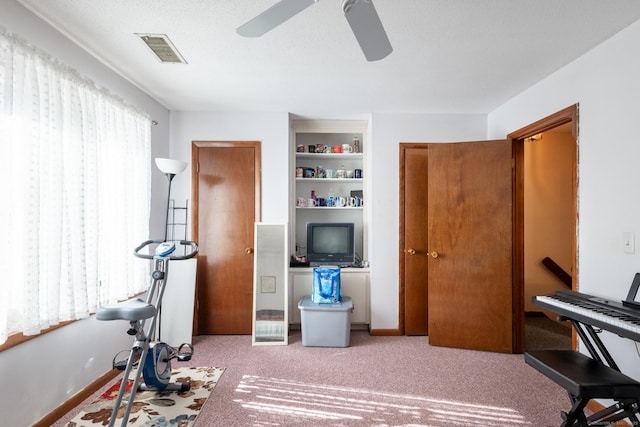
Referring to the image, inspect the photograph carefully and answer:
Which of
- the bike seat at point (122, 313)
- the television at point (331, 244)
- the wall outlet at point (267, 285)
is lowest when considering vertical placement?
the wall outlet at point (267, 285)

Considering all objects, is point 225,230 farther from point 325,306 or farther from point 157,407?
point 157,407

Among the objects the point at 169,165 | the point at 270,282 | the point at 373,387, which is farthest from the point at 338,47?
the point at 373,387

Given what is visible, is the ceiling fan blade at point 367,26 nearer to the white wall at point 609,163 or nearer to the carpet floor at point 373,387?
the white wall at point 609,163

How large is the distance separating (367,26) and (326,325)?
8.89 ft

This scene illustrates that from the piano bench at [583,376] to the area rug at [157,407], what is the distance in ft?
6.80

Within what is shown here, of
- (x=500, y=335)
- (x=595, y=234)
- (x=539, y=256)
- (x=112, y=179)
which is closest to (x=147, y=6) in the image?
(x=112, y=179)

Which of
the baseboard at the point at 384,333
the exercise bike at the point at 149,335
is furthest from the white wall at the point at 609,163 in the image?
the exercise bike at the point at 149,335

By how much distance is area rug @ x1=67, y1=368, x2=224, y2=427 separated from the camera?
2080mm

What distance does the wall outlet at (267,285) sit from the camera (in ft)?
11.5

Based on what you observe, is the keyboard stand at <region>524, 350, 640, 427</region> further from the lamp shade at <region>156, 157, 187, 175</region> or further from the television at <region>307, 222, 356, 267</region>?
the lamp shade at <region>156, 157, 187, 175</region>

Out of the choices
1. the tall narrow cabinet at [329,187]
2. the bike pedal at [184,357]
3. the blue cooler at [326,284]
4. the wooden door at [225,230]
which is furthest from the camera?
the tall narrow cabinet at [329,187]

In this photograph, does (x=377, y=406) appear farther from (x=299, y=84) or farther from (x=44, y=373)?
(x=299, y=84)

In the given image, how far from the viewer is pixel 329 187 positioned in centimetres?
421

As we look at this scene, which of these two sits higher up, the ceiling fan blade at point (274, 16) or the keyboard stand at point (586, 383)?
the ceiling fan blade at point (274, 16)
